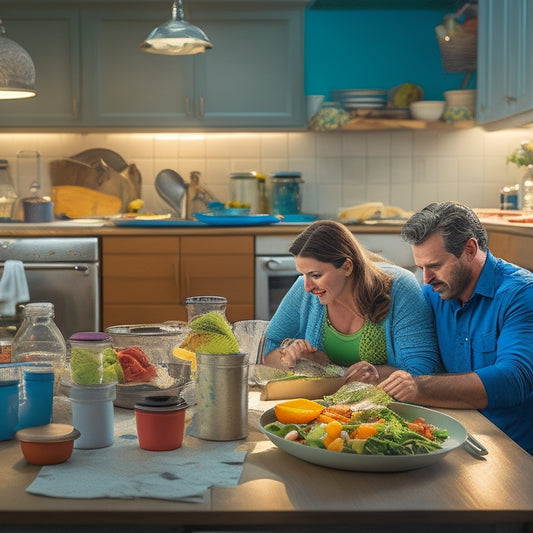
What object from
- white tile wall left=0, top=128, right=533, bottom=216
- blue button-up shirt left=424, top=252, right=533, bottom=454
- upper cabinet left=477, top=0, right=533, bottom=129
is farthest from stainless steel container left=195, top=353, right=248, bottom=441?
white tile wall left=0, top=128, right=533, bottom=216

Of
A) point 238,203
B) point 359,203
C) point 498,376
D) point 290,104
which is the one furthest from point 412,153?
point 498,376

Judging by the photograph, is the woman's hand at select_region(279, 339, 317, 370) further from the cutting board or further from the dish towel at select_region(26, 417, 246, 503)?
the dish towel at select_region(26, 417, 246, 503)

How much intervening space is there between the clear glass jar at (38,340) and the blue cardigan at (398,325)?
735mm

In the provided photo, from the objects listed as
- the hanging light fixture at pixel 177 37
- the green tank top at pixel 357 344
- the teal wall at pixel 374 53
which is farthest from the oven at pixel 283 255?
the green tank top at pixel 357 344

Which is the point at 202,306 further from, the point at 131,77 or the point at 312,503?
the point at 131,77

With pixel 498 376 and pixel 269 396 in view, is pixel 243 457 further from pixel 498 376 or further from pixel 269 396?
pixel 498 376

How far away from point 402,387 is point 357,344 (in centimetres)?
63

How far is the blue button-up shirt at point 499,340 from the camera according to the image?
178cm

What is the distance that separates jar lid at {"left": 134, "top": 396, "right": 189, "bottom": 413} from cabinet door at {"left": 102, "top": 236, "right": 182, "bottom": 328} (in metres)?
2.99

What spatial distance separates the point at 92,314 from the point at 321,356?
95.7 inches

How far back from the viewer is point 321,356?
215 centimetres

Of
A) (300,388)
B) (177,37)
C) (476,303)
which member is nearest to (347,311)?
(476,303)

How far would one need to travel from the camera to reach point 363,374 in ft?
6.00
